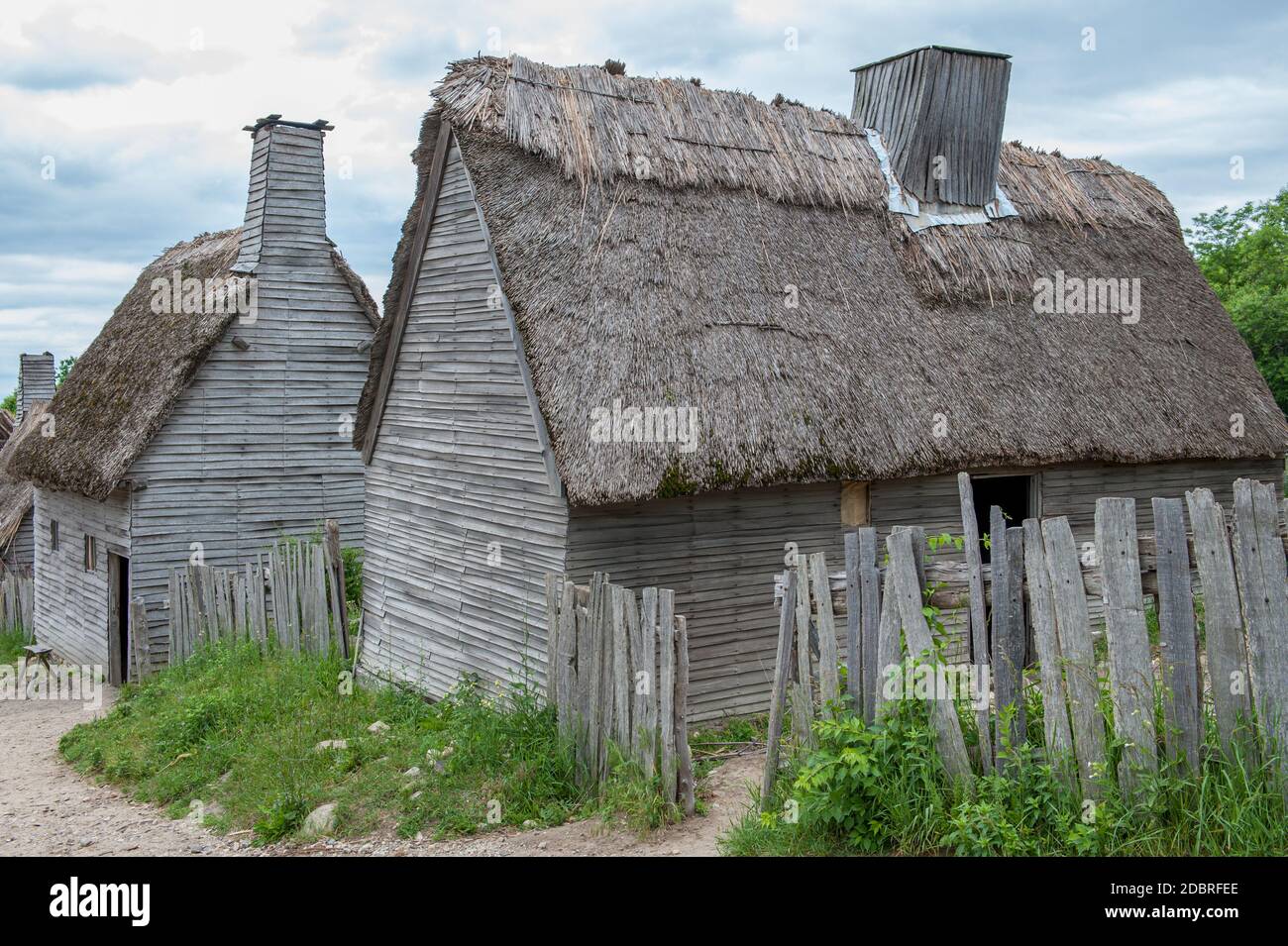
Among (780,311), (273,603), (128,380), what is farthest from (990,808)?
(128,380)

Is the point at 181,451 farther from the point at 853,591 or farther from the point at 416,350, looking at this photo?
the point at 853,591

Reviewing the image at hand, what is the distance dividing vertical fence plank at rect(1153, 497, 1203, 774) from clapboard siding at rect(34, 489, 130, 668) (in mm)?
13362

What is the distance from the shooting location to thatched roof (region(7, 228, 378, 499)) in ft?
48.3

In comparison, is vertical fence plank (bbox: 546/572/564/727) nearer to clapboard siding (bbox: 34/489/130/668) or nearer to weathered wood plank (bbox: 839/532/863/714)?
weathered wood plank (bbox: 839/532/863/714)

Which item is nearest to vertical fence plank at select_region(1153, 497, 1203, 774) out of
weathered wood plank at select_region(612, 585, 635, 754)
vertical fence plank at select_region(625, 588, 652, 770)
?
vertical fence plank at select_region(625, 588, 652, 770)

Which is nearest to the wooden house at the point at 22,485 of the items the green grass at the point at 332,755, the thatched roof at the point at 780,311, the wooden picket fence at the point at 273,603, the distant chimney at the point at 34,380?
the distant chimney at the point at 34,380

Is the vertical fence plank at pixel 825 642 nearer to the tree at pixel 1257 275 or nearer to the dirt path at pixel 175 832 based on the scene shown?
the dirt path at pixel 175 832

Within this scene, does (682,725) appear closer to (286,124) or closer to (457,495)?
(457,495)

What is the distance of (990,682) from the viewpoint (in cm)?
536

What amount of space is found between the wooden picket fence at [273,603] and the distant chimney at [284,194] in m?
4.68

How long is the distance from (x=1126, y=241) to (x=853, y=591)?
1017cm

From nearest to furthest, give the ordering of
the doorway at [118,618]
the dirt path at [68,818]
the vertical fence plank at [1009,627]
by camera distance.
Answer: the vertical fence plank at [1009,627] → the dirt path at [68,818] → the doorway at [118,618]

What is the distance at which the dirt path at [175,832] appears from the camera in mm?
6484

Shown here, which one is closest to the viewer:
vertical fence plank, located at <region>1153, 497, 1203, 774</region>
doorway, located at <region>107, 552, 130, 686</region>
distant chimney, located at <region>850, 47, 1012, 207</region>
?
vertical fence plank, located at <region>1153, 497, 1203, 774</region>
